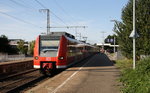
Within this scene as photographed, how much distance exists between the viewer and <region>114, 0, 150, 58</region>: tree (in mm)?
22469

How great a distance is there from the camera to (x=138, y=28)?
75.6 feet

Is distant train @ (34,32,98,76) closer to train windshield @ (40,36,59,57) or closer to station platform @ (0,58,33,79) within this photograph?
train windshield @ (40,36,59,57)

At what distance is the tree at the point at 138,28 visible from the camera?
2247 centimetres

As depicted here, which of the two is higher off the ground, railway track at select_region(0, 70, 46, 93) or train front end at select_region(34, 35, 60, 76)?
train front end at select_region(34, 35, 60, 76)

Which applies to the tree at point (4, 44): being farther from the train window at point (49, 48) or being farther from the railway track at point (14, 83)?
the railway track at point (14, 83)

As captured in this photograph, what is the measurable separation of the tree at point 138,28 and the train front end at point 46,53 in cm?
769

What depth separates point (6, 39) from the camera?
246 ft

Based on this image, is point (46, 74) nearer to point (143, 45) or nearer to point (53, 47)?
point (53, 47)

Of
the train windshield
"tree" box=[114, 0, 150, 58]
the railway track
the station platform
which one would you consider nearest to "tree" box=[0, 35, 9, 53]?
the station platform

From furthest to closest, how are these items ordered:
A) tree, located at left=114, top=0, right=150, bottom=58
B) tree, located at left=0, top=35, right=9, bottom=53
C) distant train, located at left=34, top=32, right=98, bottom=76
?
tree, located at left=0, top=35, right=9, bottom=53 < tree, located at left=114, top=0, right=150, bottom=58 < distant train, located at left=34, top=32, right=98, bottom=76

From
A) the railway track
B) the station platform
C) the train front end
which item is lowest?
the railway track

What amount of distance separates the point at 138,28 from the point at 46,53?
8.77 metres

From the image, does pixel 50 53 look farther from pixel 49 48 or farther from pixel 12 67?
pixel 12 67

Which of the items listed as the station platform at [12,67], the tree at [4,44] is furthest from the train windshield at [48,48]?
the tree at [4,44]
